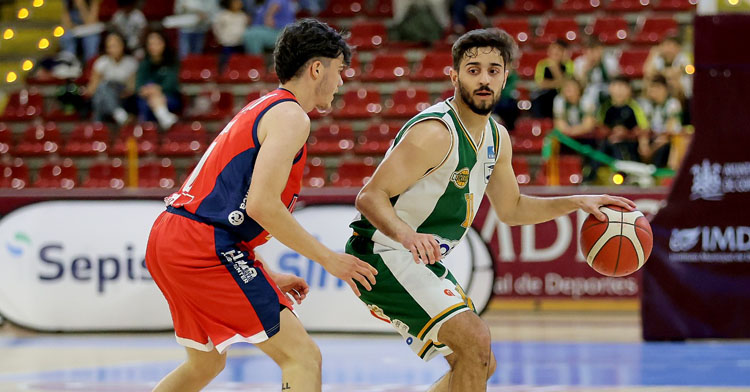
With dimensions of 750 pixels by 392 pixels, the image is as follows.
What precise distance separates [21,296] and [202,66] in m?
6.31

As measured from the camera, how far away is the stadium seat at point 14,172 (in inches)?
532

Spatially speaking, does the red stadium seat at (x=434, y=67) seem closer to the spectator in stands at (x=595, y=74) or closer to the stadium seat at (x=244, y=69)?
the stadium seat at (x=244, y=69)

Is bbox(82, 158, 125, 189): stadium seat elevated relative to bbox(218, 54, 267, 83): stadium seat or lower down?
lower down

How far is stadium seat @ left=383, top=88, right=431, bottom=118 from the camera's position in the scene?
13.4 metres

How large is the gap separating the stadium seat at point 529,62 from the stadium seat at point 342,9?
3052 mm

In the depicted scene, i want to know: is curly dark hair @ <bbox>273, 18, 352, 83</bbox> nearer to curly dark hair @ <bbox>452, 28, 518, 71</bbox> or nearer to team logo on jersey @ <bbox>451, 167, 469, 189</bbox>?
curly dark hair @ <bbox>452, 28, 518, 71</bbox>

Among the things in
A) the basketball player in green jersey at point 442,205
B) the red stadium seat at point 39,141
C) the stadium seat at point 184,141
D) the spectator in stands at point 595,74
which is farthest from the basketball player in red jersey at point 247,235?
the red stadium seat at point 39,141

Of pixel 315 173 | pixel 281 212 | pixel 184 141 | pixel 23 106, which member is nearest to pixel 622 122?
pixel 315 173

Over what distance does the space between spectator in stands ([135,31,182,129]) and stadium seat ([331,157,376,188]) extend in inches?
104

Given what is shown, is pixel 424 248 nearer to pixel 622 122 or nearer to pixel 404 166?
pixel 404 166

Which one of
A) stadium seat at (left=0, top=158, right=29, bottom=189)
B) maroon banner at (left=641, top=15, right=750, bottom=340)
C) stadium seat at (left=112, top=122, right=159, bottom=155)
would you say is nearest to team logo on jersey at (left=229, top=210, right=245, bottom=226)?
maroon banner at (left=641, top=15, right=750, bottom=340)

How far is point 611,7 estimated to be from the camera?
14.4m

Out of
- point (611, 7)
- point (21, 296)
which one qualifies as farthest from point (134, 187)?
point (611, 7)

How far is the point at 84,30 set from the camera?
1573 cm
